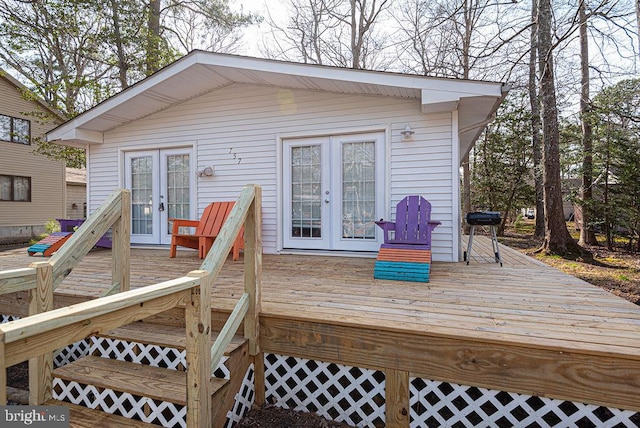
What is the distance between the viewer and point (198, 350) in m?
1.49

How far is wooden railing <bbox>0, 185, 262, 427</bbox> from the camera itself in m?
0.90

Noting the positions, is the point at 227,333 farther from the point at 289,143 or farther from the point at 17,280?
the point at 289,143

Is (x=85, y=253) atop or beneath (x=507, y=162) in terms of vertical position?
beneath

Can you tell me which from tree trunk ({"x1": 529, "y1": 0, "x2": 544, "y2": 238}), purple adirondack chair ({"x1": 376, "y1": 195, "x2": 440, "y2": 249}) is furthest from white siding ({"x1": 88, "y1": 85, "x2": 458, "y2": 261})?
tree trunk ({"x1": 529, "y1": 0, "x2": 544, "y2": 238})

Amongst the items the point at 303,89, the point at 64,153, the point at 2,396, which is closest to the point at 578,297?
the point at 2,396

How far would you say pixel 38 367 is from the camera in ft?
5.98

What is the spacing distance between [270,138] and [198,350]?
13.4ft

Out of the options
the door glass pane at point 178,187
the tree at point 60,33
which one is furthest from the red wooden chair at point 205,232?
the tree at point 60,33

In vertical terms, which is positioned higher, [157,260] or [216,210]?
[216,210]

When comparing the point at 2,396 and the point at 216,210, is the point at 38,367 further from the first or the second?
the point at 216,210

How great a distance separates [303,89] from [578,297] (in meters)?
4.13

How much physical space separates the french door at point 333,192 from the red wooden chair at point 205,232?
898mm

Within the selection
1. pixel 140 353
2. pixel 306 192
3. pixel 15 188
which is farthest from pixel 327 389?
pixel 15 188

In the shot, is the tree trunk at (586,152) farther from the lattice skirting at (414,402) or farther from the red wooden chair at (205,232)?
the red wooden chair at (205,232)
